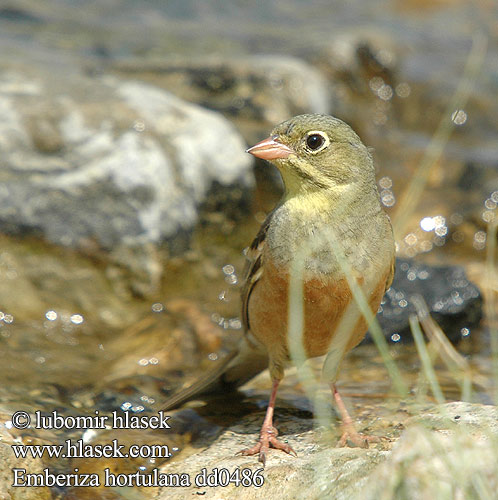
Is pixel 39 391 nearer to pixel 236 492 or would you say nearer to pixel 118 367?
pixel 118 367

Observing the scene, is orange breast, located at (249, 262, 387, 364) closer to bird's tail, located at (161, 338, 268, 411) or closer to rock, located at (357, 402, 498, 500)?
bird's tail, located at (161, 338, 268, 411)

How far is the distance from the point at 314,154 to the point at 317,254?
57 cm

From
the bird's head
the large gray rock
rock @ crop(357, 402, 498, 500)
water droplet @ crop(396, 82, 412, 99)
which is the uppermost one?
water droplet @ crop(396, 82, 412, 99)

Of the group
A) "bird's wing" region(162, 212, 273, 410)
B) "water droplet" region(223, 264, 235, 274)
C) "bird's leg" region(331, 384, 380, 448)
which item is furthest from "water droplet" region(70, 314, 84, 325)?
"bird's leg" region(331, 384, 380, 448)

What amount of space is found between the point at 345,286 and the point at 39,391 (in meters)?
2.12

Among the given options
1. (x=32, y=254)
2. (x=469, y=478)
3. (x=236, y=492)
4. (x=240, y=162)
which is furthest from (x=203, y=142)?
(x=469, y=478)

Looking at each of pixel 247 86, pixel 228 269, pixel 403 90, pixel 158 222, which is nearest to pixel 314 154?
pixel 158 222

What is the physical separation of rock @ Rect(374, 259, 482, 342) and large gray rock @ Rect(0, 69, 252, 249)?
1.69 m

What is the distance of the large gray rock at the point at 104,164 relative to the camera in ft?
19.6

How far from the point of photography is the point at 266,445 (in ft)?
12.6

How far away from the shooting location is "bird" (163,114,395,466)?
372cm

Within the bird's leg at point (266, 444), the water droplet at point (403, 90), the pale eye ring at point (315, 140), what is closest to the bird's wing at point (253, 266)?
the pale eye ring at point (315, 140)

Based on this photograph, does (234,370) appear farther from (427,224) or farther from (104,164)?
(427,224)

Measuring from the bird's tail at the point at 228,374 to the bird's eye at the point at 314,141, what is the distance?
1.25m
